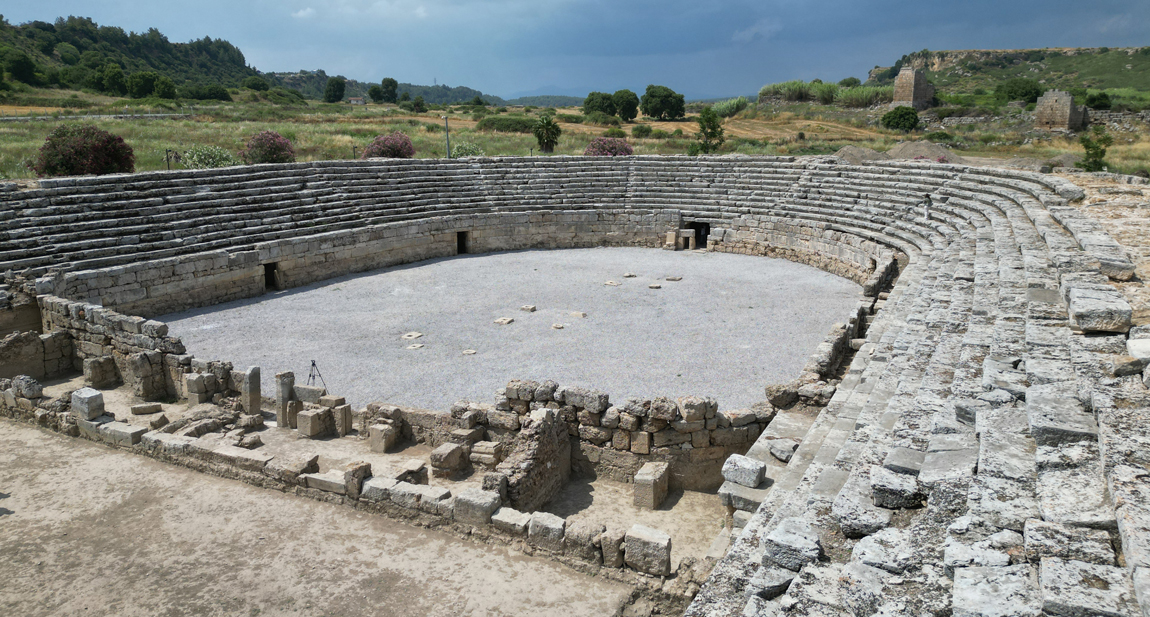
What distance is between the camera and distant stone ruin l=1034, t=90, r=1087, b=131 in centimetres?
3619

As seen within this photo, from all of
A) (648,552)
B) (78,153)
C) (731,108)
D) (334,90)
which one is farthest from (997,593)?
(334,90)

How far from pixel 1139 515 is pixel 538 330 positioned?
12497mm

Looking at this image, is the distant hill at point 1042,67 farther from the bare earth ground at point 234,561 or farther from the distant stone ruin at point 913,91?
the bare earth ground at point 234,561

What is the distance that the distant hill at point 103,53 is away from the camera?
58094 millimetres

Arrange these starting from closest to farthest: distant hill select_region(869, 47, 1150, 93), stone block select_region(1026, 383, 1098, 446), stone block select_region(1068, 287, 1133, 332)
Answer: stone block select_region(1026, 383, 1098, 446) < stone block select_region(1068, 287, 1133, 332) < distant hill select_region(869, 47, 1150, 93)

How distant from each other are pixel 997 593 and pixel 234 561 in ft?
21.4

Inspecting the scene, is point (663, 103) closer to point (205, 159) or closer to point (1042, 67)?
point (205, 159)

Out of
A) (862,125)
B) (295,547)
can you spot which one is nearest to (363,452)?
(295,547)

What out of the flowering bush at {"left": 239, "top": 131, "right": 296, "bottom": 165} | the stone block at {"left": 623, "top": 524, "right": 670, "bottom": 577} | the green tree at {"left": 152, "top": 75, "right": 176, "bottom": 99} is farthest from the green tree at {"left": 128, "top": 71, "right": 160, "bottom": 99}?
the stone block at {"left": 623, "top": 524, "right": 670, "bottom": 577}

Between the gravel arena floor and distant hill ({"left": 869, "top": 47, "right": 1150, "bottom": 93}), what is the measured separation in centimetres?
5982

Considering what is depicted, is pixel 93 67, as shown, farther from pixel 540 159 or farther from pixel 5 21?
pixel 540 159

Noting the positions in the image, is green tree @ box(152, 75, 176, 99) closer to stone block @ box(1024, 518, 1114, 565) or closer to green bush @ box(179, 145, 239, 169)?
green bush @ box(179, 145, 239, 169)

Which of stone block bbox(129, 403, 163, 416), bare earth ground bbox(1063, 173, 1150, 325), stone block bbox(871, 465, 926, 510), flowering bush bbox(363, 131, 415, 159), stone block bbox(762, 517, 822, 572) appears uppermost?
flowering bush bbox(363, 131, 415, 159)

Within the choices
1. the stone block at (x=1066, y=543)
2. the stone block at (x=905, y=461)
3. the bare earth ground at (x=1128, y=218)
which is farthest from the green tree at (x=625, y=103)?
the stone block at (x=1066, y=543)
